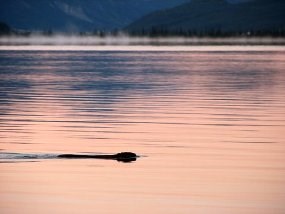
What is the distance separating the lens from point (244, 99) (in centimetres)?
4328

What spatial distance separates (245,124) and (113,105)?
35.6ft

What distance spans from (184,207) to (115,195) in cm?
162

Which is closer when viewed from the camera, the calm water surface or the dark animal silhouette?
the calm water surface

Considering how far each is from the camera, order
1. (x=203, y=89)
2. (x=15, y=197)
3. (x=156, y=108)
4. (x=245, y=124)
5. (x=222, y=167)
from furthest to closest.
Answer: (x=203, y=89) < (x=156, y=108) < (x=245, y=124) < (x=222, y=167) < (x=15, y=197)

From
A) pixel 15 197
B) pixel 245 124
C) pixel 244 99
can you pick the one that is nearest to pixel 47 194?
pixel 15 197

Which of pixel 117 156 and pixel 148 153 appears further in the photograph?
pixel 148 153

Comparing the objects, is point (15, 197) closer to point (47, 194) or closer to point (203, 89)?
point (47, 194)

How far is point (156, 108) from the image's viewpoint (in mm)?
37938

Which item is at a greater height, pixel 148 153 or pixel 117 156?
pixel 117 156

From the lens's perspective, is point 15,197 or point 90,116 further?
point 90,116

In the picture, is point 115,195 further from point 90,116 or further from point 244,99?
point 244,99

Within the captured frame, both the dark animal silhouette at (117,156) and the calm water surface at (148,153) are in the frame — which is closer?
the calm water surface at (148,153)

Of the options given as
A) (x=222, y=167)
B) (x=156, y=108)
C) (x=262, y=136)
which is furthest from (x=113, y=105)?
(x=222, y=167)

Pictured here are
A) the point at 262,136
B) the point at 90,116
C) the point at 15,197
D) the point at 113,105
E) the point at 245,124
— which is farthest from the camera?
the point at 113,105
